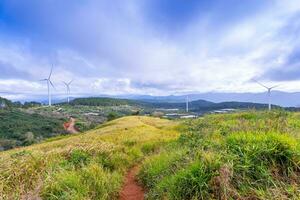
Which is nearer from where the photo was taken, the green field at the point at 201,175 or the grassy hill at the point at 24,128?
the green field at the point at 201,175

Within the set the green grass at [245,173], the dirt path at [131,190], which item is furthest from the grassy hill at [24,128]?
the green grass at [245,173]

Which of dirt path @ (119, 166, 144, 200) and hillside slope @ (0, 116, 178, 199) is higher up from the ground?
hillside slope @ (0, 116, 178, 199)

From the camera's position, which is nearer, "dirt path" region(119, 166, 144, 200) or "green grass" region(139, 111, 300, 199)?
"green grass" region(139, 111, 300, 199)

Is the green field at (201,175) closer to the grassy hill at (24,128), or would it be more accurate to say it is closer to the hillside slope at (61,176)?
the hillside slope at (61,176)

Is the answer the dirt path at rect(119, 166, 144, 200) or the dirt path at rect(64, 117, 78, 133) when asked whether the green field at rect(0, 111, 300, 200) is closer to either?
the dirt path at rect(119, 166, 144, 200)

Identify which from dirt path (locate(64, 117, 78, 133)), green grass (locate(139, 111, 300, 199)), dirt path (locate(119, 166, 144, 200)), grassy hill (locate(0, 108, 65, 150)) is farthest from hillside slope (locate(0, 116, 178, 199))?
dirt path (locate(64, 117, 78, 133))

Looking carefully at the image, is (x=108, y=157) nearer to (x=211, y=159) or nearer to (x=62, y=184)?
(x=62, y=184)

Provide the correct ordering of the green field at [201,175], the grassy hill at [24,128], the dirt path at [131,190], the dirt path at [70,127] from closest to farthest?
the green field at [201,175] → the dirt path at [131,190] → the grassy hill at [24,128] → the dirt path at [70,127]

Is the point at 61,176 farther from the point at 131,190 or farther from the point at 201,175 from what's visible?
the point at 201,175

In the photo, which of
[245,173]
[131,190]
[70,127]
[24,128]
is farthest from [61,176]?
[70,127]
